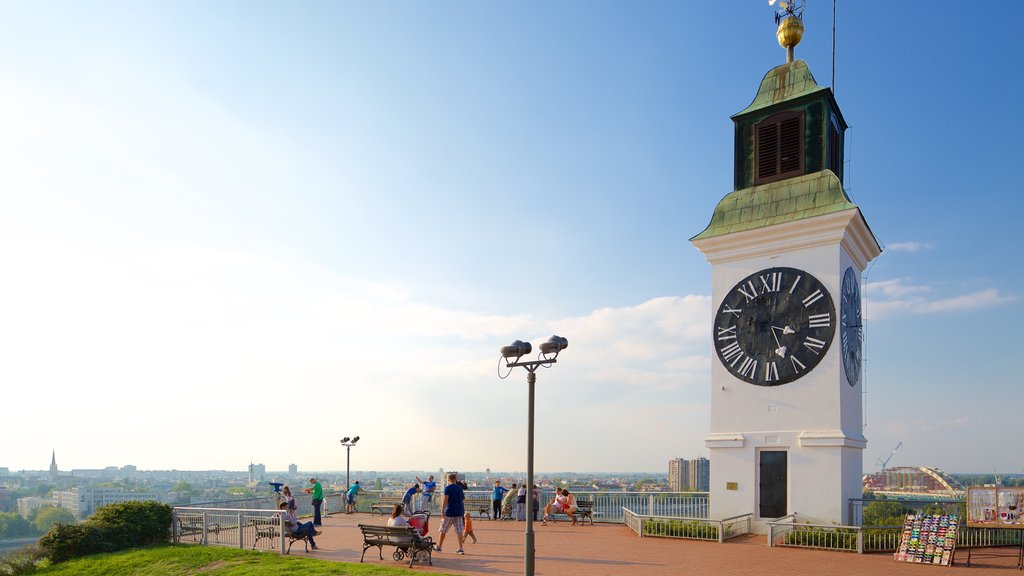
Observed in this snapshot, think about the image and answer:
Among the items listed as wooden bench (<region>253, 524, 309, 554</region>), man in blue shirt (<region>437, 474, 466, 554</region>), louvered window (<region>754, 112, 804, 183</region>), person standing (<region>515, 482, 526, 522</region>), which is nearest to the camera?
man in blue shirt (<region>437, 474, 466, 554</region>)

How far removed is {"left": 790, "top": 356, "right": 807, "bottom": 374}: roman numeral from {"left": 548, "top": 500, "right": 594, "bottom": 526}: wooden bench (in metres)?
8.07

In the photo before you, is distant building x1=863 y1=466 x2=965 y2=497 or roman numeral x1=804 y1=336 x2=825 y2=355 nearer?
roman numeral x1=804 y1=336 x2=825 y2=355

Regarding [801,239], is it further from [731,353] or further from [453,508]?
[453,508]

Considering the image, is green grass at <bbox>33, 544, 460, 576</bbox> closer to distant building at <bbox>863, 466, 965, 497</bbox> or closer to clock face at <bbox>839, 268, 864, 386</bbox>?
clock face at <bbox>839, 268, 864, 386</bbox>

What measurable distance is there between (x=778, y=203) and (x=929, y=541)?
35.7 feet

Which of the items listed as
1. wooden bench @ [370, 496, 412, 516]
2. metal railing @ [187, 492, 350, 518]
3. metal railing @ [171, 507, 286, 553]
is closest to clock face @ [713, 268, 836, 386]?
metal railing @ [171, 507, 286, 553]

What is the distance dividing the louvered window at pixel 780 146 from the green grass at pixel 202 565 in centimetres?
1720

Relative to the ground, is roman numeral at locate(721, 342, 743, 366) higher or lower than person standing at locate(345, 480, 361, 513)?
higher

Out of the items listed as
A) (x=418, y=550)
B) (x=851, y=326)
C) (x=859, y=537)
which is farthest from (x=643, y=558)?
(x=851, y=326)

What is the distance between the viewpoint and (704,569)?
45.6ft

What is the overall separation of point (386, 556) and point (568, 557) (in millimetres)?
4158

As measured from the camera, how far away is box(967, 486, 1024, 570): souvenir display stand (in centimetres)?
1512

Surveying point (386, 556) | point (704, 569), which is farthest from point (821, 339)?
point (386, 556)

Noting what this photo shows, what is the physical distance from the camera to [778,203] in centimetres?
2248
